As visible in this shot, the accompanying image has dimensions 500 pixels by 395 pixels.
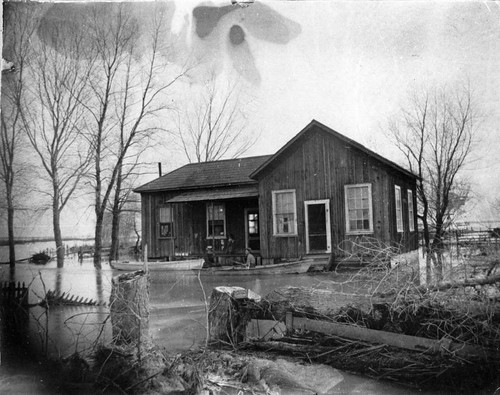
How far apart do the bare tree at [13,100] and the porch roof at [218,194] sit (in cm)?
781

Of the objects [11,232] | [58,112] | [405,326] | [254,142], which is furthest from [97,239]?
[405,326]

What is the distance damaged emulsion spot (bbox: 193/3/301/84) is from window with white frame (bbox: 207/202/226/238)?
1000 cm

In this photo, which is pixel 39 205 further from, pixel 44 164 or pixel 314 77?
pixel 314 77

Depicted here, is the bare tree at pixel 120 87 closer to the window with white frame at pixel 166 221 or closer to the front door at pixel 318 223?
the front door at pixel 318 223

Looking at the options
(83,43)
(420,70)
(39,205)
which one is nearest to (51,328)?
(39,205)

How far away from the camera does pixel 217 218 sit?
15.4m

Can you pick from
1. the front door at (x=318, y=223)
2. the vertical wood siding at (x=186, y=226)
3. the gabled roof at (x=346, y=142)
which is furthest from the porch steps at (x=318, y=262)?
the vertical wood siding at (x=186, y=226)

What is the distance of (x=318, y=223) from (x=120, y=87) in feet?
21.4

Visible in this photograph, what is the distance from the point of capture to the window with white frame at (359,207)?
9.65 m

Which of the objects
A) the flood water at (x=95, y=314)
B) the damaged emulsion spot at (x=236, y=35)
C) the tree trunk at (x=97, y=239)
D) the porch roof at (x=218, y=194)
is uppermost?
the damaged emulsion spot at (x=236, y=35)

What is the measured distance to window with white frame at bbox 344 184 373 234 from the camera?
9.65 metres

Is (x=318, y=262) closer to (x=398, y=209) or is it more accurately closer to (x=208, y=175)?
(x=398, y=209)

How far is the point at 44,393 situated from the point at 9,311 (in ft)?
4.12

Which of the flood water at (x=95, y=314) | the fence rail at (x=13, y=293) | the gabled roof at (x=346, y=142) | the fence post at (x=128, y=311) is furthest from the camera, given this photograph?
the gabled roof at (x=346, y=142)
